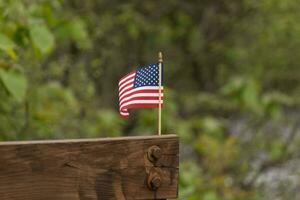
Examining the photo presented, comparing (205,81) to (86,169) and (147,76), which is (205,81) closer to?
(147,76)

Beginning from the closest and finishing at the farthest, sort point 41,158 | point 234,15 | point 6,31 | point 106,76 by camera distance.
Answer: point 41,158 < point 6,31 < point 106,76 < point 234,15

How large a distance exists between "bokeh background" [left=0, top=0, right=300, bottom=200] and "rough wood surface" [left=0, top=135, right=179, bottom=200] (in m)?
4.17

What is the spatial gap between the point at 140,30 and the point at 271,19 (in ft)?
4.93

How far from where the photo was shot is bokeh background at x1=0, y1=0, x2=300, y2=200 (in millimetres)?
8250

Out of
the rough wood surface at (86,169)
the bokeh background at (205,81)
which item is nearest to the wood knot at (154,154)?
the rough wood surface at (86,169)

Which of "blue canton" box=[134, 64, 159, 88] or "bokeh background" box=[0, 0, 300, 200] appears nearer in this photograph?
"blue canton" box=[134, 64, 159, 88]

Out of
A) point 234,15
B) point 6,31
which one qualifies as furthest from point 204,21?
point 6,31

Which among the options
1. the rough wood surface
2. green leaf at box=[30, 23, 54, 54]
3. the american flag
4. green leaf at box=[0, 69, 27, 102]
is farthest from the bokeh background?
the rough wood surface

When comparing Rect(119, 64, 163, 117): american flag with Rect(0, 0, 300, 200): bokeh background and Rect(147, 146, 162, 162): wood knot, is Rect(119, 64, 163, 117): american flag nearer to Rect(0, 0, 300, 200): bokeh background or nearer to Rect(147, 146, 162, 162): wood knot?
Rect(147, 146, 162, 162): wood knot

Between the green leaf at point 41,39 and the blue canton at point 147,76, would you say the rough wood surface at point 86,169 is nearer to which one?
the blue canton at point 147,76

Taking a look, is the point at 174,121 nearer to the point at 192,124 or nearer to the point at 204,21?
the point at 192,124

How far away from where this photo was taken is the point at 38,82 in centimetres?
708

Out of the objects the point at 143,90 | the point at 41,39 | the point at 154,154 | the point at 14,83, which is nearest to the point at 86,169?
the point at 154,154

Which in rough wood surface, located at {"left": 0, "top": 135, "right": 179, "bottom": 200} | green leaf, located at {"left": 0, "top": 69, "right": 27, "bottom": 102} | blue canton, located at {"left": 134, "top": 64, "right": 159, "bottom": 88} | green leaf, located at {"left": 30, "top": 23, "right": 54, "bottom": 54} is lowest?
rough wood surface, located at {"left": 0, "top": 135, "right": 179, "bottom": 200}
